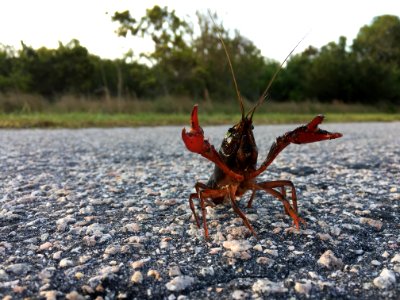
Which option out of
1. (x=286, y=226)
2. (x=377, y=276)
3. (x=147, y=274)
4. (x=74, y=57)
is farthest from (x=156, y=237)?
(x=74, y=57)

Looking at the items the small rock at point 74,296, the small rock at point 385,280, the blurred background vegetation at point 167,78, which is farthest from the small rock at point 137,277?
the blurred background vegetation at point 167,78

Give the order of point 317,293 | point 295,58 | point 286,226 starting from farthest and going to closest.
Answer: point 295,58
point 286,226
point 317,293

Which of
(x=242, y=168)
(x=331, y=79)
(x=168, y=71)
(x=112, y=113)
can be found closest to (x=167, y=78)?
(x=168, y=71)

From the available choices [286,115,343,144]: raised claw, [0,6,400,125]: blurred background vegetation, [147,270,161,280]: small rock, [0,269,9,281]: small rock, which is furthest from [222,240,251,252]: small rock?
[0,6,400,125]: blurred background vegetation

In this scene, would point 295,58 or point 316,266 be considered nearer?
point 316,266

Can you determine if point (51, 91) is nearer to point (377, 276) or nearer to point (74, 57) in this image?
point (74, 57)

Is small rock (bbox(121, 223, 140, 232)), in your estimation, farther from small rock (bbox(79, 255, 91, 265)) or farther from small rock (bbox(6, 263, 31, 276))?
small rock (bbox(6, 263, 31, 276))
